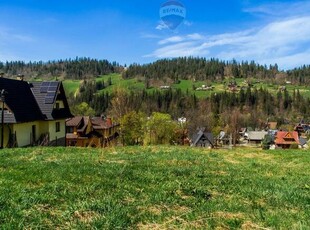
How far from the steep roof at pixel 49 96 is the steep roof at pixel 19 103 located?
2.15 feet

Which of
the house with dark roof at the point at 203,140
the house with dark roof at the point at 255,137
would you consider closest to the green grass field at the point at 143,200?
the house with dark roof at the point at 203,140

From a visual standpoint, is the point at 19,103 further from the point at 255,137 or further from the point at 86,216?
the point at 255,137

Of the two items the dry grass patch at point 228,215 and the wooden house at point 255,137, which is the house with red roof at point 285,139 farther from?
the dry grass patch at point 228,215

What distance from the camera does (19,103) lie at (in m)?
32.0

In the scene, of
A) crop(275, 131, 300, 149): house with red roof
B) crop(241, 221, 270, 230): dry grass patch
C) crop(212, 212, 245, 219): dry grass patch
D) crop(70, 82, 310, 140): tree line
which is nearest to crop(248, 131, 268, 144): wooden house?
crop(70, 82, 310, 140): tree line

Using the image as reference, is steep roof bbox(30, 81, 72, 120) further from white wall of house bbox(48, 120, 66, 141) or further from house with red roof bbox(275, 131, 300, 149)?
house with red roof bbox(275, 131, 300, 149)

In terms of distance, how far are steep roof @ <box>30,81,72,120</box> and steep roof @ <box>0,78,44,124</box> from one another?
2.15 feet

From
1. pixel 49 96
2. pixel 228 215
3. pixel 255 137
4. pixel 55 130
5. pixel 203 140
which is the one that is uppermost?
pixel 49 96

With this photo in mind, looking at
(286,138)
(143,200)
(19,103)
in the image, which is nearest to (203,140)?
(286,138)

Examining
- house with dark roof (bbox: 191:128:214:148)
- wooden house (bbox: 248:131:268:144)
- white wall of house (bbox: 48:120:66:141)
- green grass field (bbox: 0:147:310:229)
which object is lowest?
wooden house (bbox: 248:131:268:144)

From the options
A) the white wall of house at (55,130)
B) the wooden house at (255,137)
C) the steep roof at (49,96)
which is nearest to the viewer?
the steep roof at (49,96)

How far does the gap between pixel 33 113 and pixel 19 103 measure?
1.90m

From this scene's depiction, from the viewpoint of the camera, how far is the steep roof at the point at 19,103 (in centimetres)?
2970

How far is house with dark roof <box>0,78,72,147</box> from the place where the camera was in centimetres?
2975
